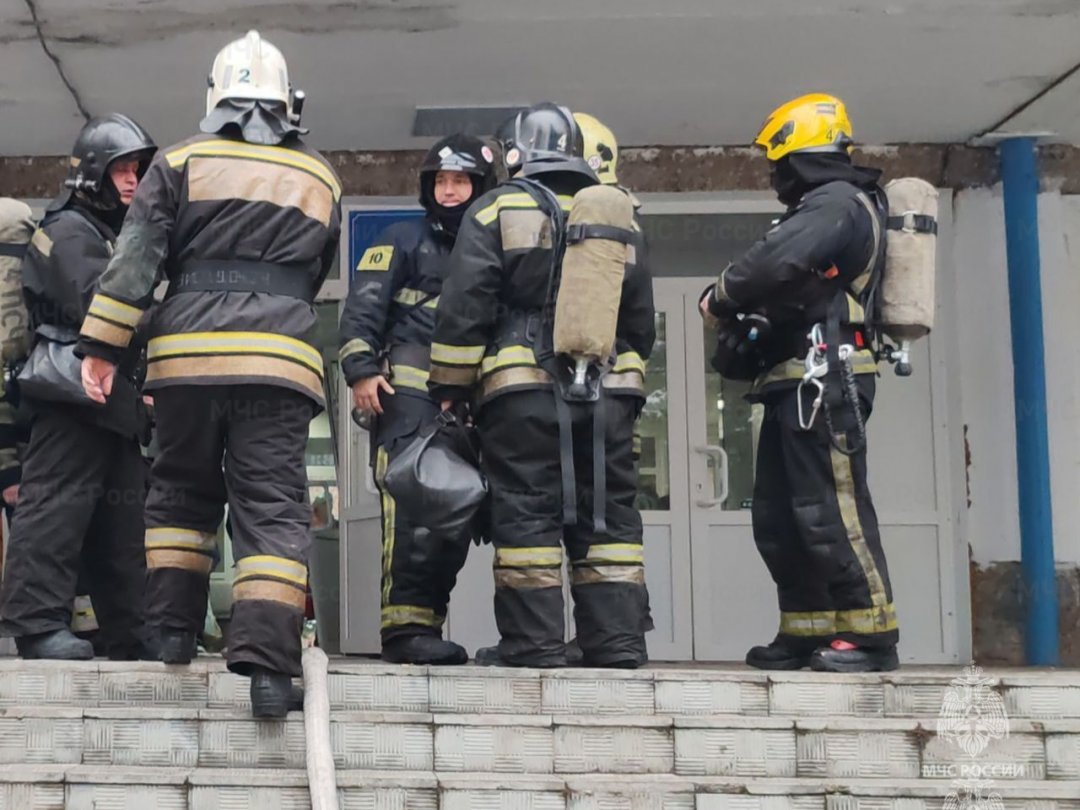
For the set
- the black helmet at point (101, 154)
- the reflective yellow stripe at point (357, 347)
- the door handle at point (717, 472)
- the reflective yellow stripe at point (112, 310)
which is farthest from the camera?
the door handle at point (717, 472)

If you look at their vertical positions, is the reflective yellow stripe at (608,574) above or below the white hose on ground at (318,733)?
above

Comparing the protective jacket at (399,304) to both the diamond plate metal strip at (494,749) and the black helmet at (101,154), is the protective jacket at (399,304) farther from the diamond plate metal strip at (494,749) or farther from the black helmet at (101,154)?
the diamond plate metal strip at (494,749)

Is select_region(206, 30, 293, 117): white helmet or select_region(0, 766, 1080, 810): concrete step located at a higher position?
select_region(206, 30, 293, 117): white helmet

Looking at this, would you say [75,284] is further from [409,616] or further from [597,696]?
[597,696]

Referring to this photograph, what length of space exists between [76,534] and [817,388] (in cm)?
249

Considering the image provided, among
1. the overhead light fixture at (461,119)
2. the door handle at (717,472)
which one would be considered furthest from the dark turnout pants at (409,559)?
the door handle at (717,472)

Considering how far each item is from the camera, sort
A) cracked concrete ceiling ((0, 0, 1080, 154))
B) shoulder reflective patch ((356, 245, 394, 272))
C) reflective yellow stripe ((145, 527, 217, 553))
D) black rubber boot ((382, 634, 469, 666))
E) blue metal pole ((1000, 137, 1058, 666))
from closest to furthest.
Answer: reflective yellow stripe ((145, 527, 217, 553)) < black rubber boot ((382, 634, 469, 666)) < shoulder reflective patch ((356, 245, 394, 272)) < cracked concrete ceiling ((0, 0, 1080, 154)) < blue metal pole ((1000, 137, 1058, 666))

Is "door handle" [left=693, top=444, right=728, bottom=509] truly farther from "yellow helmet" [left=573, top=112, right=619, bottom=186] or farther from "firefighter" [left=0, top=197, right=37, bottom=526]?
"firefighter" [left=0, top=197, right=37, bottom=526]

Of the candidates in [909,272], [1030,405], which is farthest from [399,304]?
[1030,405]

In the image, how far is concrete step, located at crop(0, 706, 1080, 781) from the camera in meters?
3.62

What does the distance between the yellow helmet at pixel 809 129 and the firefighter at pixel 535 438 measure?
2.38ft

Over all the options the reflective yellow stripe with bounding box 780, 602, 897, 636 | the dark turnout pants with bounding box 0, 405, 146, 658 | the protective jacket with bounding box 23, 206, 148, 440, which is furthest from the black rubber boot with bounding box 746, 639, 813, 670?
the protective jacket with bounding box 23, 206, 148, 440

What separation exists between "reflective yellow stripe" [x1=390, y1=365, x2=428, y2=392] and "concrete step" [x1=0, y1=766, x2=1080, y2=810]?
63.2 inches

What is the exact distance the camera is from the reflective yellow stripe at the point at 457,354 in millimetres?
4191
